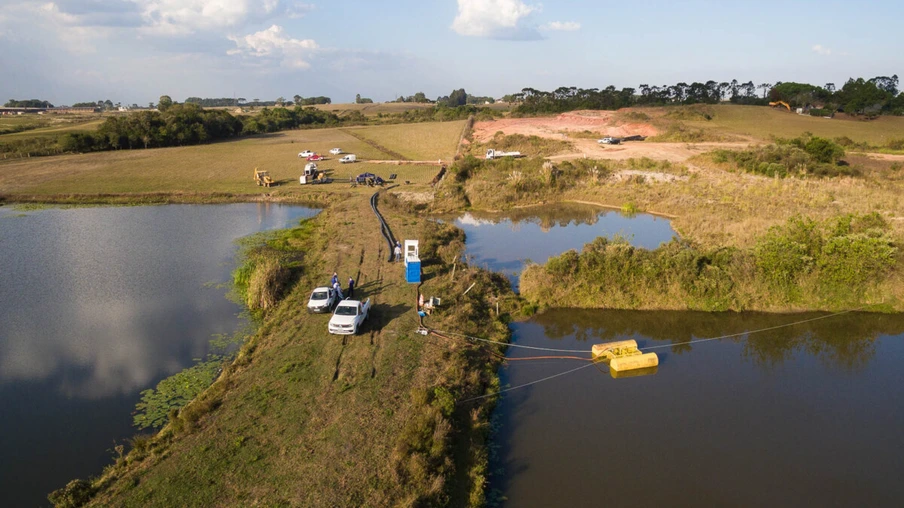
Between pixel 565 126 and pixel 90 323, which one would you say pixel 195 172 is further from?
pixel 565 126

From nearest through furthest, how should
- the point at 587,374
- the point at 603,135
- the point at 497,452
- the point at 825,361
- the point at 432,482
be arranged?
1. the point at 432,482
2. the point at 497,452
3. the point at 587,374
4. the point at 825,361
5. the point at 603,135

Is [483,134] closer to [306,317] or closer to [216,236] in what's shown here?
[216,236]

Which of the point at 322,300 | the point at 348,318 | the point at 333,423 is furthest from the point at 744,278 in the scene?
the point at 333,423

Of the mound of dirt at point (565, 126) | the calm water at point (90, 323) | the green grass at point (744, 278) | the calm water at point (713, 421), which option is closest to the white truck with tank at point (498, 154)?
the mound of dirt at point (565, 126)

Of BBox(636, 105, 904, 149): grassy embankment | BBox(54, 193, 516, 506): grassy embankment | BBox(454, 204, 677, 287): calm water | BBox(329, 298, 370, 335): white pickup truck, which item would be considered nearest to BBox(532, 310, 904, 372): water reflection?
BBox(54, 193, 516, 506): grassy embankment

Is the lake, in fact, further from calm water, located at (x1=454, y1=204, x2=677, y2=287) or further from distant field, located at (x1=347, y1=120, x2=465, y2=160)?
distant field, located at (x1=347, y1=120, x2=465, y2=160)

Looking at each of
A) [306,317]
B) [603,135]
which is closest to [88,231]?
[306,317]
